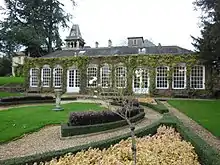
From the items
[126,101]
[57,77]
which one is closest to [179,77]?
[57,77]

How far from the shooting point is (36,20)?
42812mm

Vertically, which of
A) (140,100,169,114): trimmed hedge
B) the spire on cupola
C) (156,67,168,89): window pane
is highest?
the spire on cupola

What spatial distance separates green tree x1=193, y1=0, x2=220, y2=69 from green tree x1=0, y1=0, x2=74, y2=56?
22.9 m

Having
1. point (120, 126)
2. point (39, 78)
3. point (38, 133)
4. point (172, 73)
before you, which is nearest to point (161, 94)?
point (172, 73)

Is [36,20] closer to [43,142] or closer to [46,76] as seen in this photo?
[46,76]

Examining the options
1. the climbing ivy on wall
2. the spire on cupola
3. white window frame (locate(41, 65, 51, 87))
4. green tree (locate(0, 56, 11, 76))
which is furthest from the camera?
green tree (locate(0, 56, 11, 76))

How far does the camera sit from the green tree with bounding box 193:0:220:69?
804 inches

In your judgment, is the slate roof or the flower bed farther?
the slate roof

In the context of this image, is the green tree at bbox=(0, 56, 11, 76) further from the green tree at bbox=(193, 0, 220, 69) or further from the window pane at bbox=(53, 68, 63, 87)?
the green tree at bbox=(193, 0, 220, 69)

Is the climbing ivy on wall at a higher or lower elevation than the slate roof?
Answer: lower

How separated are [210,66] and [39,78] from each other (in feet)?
67.0

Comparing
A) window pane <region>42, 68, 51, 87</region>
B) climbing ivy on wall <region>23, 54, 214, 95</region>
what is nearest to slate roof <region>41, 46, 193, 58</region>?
climbing ivy on wall <region>23, 54, 214, 95</region>

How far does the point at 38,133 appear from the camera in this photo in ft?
36.7

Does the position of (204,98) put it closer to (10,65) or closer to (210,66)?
(210,66)
